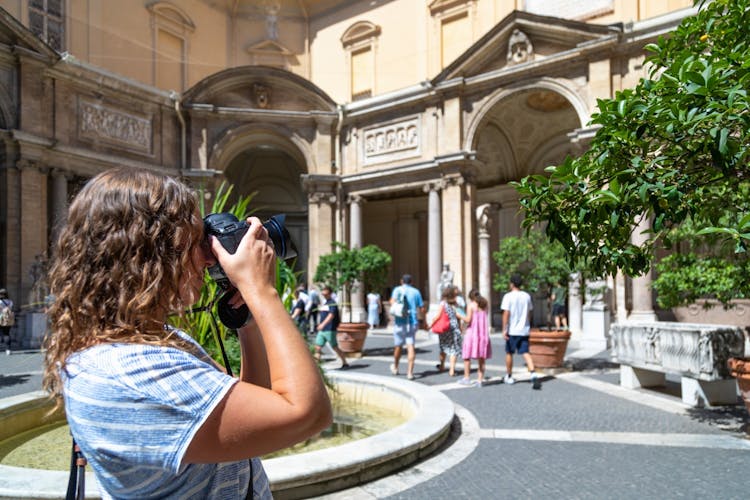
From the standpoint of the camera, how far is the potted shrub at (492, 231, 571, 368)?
31.6ft

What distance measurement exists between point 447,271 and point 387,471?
529 inches

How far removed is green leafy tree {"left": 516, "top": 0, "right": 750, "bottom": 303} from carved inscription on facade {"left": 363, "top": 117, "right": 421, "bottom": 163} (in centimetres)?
1601

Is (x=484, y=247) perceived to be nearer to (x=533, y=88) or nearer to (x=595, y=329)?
(x=533, y=88)

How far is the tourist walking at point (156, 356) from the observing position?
95 centimetres

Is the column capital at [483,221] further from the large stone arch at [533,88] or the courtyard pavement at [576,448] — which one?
the courtyard pavement at [576,448]

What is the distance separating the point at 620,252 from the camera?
3.58 meters

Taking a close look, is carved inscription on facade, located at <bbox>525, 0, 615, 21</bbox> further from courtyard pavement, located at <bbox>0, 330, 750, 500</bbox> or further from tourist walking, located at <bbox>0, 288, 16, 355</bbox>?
tourist walking, located at <bbox>0, 288, 16, 355</bbox>

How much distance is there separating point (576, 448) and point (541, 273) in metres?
6.38

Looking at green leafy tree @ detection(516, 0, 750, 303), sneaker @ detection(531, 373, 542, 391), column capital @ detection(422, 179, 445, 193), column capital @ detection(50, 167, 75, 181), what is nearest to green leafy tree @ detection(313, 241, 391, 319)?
column capital @ detection(422, 179, 445, 193)

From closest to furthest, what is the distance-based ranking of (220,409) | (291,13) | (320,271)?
(220,409) < (320,271) < (291,13)

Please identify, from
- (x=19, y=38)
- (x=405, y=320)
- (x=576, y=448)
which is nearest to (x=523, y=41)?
(x=405, y=320)

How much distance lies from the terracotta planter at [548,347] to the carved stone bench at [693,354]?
5.32 ft

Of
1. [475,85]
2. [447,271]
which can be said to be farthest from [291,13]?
[447,271]

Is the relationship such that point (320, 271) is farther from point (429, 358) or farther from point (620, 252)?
point (620, 252)
